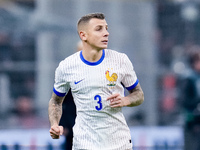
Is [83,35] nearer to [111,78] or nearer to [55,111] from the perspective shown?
[111,78]

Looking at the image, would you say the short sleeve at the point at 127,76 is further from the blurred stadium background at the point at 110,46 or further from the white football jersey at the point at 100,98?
the blurred stadium background at the point at 110,46

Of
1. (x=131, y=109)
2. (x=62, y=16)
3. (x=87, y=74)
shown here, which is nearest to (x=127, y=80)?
(x=87, y=74)

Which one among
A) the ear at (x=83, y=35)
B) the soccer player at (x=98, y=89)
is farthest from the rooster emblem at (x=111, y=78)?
the ear at (x=83, y=35)

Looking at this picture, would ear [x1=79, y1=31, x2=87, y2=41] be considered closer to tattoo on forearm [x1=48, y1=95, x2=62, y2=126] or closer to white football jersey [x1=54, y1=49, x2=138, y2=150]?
white football jersey [x1=54, y1=49, x2=138, y2=150]

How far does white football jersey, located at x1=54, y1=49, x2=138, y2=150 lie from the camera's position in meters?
4.51

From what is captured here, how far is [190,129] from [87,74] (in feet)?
11.3

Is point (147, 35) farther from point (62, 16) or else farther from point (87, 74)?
point (87, 74)

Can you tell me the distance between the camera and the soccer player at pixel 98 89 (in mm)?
4504

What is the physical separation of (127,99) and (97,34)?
63 centimetres

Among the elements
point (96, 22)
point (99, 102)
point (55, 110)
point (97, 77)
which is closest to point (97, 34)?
point (96, 22)

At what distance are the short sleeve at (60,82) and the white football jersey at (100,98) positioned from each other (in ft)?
0.18

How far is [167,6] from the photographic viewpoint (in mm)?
11062

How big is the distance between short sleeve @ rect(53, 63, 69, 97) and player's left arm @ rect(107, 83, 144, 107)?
533mm

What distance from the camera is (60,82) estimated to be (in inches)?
187
